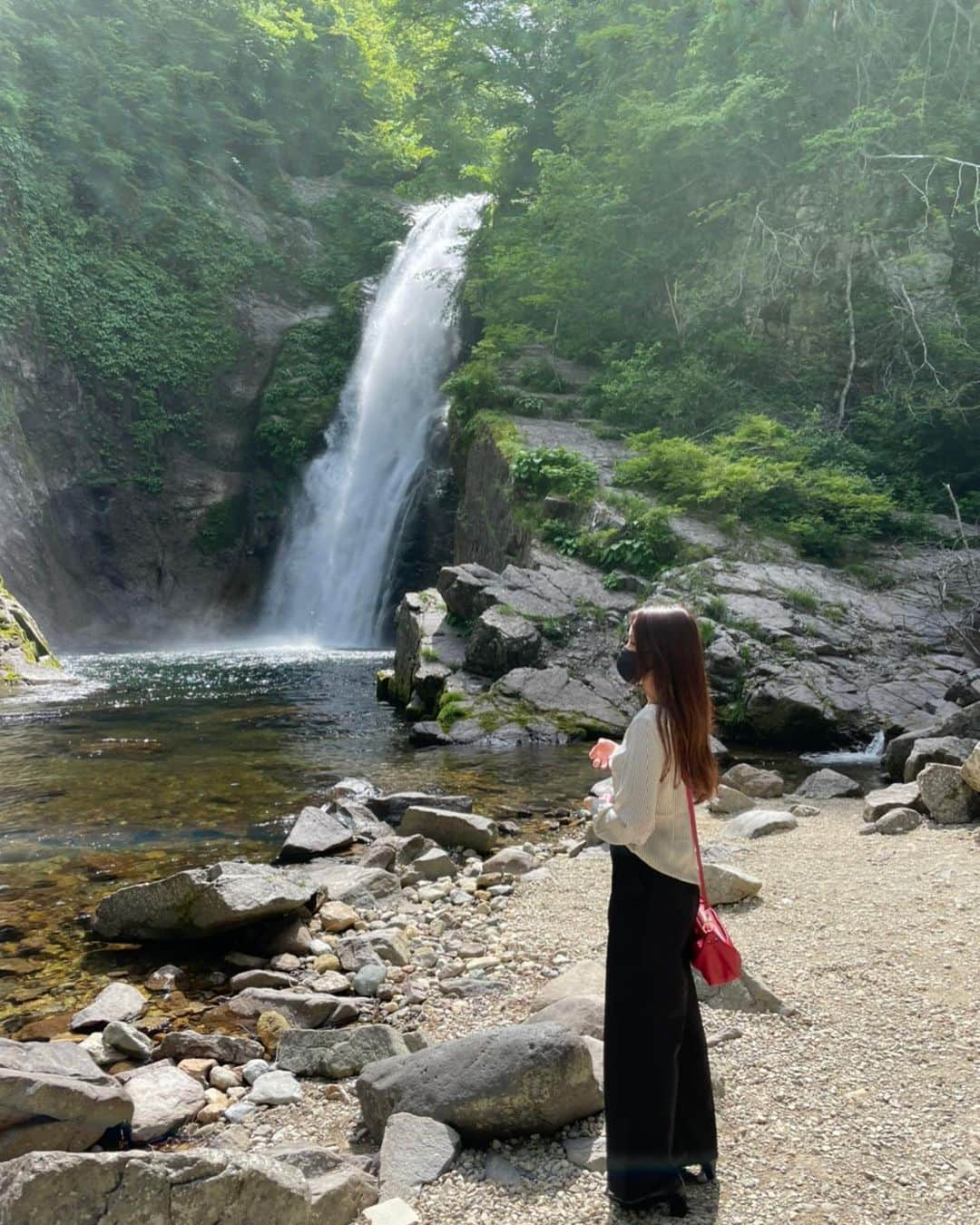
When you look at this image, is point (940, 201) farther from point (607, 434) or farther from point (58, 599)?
point (58, 599)

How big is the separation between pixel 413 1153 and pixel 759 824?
4861 millimetres

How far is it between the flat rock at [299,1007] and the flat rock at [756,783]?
212 inches

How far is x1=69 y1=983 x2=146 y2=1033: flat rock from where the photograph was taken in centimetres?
459

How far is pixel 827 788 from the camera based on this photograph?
9.09 m

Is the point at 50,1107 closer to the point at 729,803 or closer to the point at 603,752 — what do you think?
the point at 603,752

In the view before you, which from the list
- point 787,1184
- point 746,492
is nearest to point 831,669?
point 746,492

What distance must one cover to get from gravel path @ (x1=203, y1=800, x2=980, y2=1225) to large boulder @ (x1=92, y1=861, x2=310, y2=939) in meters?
1.22

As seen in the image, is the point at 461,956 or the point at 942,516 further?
the point at 942,516

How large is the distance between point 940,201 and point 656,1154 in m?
22.5

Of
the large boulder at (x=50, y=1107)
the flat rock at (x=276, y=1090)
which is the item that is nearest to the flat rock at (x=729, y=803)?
the flat rock at (x=276, y=1090)

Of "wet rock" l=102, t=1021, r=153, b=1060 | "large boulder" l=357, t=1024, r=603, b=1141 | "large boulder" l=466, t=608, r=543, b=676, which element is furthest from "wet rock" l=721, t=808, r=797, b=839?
"large boulder" l=466, t=608, r=543, b=676

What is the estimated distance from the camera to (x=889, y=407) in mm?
19547

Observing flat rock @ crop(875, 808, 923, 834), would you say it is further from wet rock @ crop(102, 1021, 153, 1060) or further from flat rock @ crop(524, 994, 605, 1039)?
wet rock @ crop(102, 1021, 153, 1060)

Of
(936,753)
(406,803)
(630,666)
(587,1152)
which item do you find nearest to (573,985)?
(587,1152)
